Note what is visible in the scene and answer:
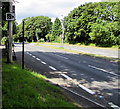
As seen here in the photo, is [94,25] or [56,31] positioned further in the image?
[56,31]

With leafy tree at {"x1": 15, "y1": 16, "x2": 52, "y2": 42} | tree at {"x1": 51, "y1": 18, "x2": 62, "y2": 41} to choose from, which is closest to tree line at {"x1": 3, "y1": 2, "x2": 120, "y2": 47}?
tree at {"x1": 51, "y1": 18, "x2": 62, "y2": 41}

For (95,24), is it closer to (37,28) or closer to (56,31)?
(56,31)

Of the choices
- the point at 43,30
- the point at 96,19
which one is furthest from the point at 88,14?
the point at 43,30

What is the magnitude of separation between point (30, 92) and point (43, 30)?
3333 inches

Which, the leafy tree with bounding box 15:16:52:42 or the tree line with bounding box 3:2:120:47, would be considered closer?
the tree line with bounding box 3:2:120:47

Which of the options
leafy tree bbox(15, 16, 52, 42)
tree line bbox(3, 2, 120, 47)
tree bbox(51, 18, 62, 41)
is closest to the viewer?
tree line bbox(3, 2, 120, 47)

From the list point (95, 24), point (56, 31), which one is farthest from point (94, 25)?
point (56, 31)

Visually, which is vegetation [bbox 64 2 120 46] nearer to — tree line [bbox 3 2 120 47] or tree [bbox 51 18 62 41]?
tree line [bbox 3 2 120 47]

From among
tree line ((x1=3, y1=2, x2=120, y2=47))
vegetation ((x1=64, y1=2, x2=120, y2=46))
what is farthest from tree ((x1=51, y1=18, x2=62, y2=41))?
vegetation ((x1=64, y1=2, x2=120, y2=46))

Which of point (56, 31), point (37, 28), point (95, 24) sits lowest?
point (95, 24)

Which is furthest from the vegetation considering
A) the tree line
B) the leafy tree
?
the leafy tree

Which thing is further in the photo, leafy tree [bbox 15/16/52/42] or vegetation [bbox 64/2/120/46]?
leafy tree [bbox 15/16/52/42]

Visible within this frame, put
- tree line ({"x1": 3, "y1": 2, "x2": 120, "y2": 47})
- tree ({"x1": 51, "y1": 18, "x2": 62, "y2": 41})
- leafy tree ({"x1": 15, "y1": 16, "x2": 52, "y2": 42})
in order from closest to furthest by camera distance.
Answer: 1. tree line ({"x1": 3, "y1": 2, "x2": 120, "y2": 47})
2. tree ({"x1": 51, "y1": 18, "x2": 62, "y2": 41})
3. leafy tree ({"x1": 15, "y1": 16, "x2": 52, "y2": 42})

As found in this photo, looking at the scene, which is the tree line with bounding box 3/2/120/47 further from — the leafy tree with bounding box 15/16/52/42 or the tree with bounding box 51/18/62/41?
the leafy tree with bounding box 15/16/52/42
